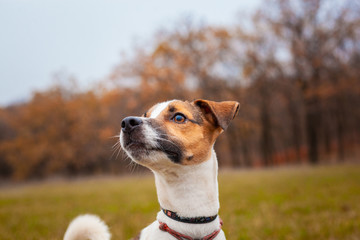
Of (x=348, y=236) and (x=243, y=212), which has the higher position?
(x=348, y=236)

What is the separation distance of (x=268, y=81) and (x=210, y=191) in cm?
2673

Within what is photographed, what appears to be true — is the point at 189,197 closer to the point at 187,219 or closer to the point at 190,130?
the point at 187,219

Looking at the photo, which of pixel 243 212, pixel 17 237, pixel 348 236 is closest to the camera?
pixel 348 236

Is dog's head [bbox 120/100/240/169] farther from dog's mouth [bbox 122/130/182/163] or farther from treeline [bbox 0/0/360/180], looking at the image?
treeline [bbox 0/0/360/180]

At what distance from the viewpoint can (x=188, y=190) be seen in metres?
2.87

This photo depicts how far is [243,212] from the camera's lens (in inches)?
284

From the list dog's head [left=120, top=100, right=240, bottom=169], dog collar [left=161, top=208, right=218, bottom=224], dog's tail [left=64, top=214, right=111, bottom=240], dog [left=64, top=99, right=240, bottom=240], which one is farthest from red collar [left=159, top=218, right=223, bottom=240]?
dog's tail [left=64, top=214, right=111, bottom=240]

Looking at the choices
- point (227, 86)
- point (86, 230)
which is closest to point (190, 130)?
point (86, 230)

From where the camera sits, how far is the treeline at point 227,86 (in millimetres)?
23672

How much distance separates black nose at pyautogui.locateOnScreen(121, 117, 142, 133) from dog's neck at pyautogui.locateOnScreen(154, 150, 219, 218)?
0.50 meters

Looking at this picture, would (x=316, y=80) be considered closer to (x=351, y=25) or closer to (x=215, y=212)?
(x=351, y=25)

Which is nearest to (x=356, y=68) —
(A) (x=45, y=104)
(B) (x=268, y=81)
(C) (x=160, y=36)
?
(B) (x=268, y=81)

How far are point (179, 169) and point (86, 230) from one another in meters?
1.27

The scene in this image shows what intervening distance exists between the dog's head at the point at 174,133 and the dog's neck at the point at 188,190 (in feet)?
0.32
